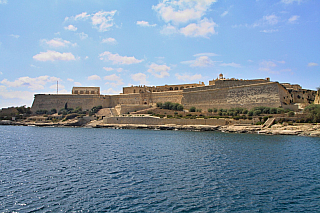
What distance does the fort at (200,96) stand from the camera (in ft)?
127

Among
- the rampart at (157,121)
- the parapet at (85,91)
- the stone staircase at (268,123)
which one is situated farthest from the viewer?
the parapet at (85,91)

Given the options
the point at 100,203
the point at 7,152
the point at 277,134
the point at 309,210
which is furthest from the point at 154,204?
the point at 277,134

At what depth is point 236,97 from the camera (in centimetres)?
4216

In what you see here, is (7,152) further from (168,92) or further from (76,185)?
(168,92)

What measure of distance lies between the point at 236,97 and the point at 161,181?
33.7m

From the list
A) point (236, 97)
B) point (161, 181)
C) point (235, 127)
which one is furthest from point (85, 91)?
point (161, 181)

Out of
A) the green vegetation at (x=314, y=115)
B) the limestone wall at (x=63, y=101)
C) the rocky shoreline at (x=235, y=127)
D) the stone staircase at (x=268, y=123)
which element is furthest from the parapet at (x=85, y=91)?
the green vegetation at (x=314, y=115)

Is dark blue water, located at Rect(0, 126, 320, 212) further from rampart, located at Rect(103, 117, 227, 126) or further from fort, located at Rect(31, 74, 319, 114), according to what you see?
fort, located at Rect(31, 74, 319, 114)

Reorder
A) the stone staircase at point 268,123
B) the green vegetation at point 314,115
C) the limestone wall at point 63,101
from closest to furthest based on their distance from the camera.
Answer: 1. the green vegetation at point 314,115
2. the stone staircase at point 268,123
3. the limestone wall at point 63,101

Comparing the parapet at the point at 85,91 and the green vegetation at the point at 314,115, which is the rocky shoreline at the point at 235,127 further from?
the parapet at the point at 85,91

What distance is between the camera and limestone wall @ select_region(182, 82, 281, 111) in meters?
37.8

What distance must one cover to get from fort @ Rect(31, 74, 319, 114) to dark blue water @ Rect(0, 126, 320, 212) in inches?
902

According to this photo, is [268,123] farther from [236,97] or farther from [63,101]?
[63,101]

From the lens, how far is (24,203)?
8375 mm
